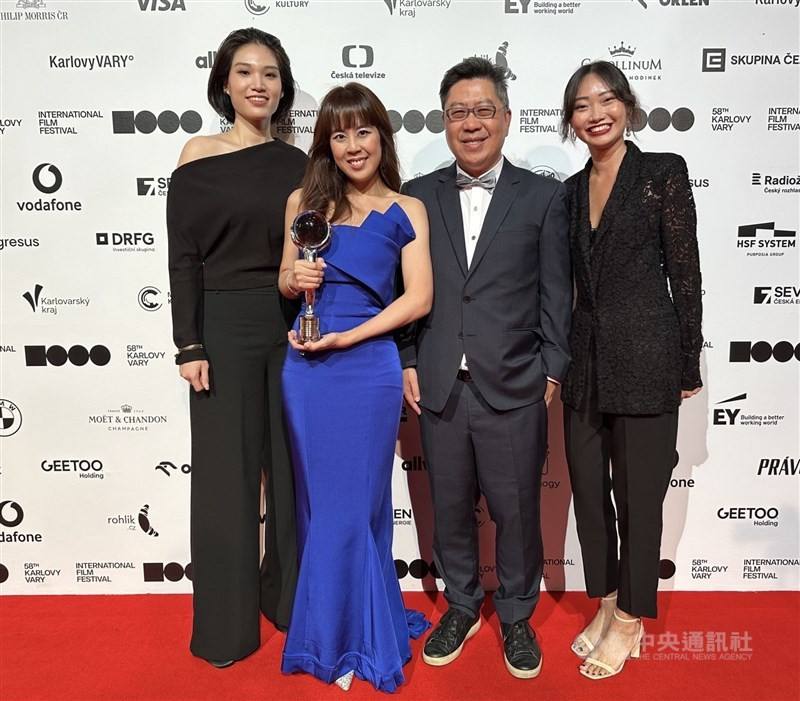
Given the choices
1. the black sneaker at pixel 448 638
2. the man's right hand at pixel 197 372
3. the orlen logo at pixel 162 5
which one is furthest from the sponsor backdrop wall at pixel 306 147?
the man's right hand at pixel 197 372

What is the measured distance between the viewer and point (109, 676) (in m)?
2.50

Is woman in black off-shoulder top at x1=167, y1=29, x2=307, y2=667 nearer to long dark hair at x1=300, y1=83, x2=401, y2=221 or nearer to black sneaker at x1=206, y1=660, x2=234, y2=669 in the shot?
black sneaker at x1=206, y1=660, x2=234, y2=669

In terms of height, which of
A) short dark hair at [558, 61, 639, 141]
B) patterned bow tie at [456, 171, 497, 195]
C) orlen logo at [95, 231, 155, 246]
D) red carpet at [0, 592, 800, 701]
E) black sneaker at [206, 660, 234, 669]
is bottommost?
red carpet at [0, 592, 800, 701]

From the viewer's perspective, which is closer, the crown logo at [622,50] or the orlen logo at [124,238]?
the crown logo at [622,50]

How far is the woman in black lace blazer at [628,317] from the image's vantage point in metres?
2.19

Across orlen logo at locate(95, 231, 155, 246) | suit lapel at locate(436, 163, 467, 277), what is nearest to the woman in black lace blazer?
suit lapel at locate(436, 163, 467, 277)

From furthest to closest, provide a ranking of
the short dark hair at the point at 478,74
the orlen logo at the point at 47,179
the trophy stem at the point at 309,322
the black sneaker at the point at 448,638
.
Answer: the orlen logo at the point at 47,179 < the black sneaker at the point at 448,638 < the short dark hair at the point at 478,74 < the trophy stem at the point at 309,322

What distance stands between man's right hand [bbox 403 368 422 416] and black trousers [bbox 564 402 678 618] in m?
0.57

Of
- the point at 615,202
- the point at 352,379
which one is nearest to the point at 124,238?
the point at 352,379

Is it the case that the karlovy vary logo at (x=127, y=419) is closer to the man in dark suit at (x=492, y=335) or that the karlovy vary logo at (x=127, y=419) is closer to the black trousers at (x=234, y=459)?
the black trousers at (x=234, y=459)

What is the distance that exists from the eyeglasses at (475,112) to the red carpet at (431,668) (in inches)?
80.2

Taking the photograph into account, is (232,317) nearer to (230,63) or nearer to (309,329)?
(309,329)

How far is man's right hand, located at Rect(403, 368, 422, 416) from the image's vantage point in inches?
94.9

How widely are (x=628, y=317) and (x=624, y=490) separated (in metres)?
0.65
